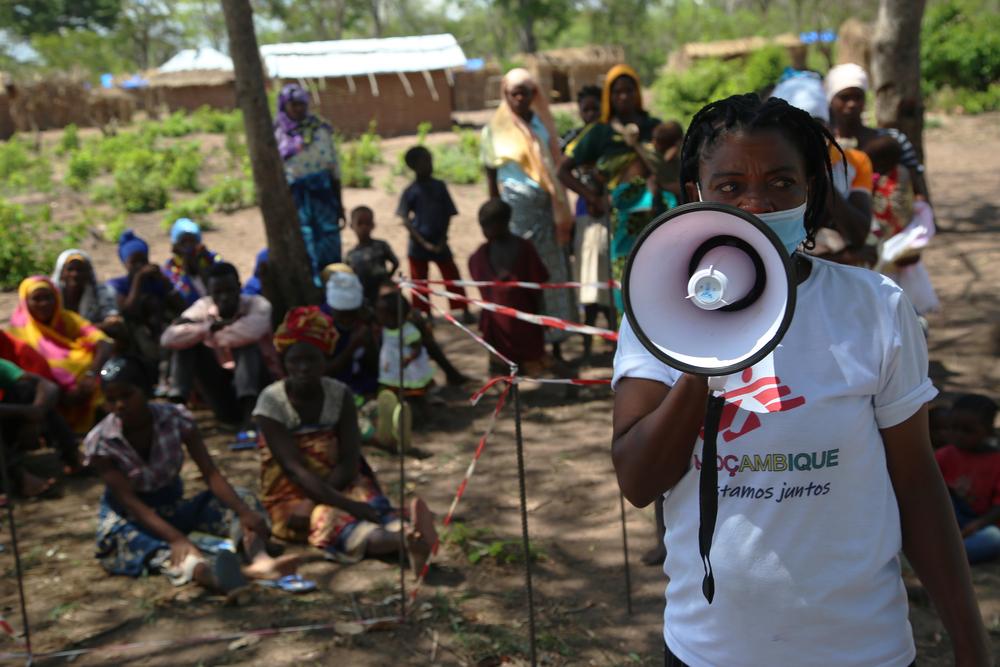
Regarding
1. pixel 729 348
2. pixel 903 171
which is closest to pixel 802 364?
pixel 729 348

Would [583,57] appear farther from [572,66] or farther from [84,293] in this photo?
[84,293]

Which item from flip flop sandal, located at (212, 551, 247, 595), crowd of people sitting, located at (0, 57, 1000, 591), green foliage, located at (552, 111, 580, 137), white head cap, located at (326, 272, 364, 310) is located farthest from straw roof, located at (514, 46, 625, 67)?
flip flop sandal, located at (212, 551, 247, 595)

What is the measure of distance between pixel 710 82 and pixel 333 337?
18.0 meters

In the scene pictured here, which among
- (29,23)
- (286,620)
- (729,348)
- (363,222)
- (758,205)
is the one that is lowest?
(286,620)

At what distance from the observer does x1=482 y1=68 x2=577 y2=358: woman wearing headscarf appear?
7.14 metres

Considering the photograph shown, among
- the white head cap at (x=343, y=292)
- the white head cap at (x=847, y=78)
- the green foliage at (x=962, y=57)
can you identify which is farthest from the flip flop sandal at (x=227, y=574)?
the green foliage at (x=962, y=57)

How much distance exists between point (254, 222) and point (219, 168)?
3916 mm

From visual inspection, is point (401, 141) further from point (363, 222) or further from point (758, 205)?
point (758, 205)

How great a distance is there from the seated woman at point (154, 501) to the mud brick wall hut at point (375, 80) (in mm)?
16816

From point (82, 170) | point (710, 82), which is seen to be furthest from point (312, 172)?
point (710, 82)

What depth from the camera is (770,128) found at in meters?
1.57

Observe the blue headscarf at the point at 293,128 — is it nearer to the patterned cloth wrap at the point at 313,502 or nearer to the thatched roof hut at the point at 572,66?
the patterned cloth wrap at the point at 313,502

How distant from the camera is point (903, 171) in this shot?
19.5 ft

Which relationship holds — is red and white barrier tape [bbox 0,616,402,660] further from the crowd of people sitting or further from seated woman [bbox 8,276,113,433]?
seated woman [bbox 8,276,113,433]
